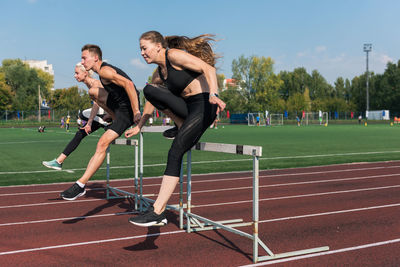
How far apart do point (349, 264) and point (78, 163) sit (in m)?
10.5

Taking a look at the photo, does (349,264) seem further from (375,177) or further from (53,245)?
(375,177)

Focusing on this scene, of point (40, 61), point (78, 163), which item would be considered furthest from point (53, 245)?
point (40, 61)

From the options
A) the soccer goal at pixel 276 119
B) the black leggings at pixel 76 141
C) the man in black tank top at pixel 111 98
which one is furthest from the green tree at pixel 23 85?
the man in black tank top at pixel 111 98

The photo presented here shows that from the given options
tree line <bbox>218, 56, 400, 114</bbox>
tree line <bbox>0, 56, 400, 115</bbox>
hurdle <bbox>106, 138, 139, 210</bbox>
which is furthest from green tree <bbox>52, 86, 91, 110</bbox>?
hurdle <bbox>106, 138, 139, 210</bbox>

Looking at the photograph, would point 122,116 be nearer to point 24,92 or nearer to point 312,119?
point 312,119

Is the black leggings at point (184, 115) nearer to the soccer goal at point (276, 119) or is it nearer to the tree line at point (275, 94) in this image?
the soccer goal at point (276, 119)

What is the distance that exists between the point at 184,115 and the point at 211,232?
164 cm

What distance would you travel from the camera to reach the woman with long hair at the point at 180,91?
4.01m

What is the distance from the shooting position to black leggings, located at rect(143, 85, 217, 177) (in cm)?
407

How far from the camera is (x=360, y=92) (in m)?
102

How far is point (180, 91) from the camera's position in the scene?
432 centimetres

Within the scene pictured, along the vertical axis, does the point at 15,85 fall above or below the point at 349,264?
above

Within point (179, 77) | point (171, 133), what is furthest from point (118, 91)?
point (179, 77)

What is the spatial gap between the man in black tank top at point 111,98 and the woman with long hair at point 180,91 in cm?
99
